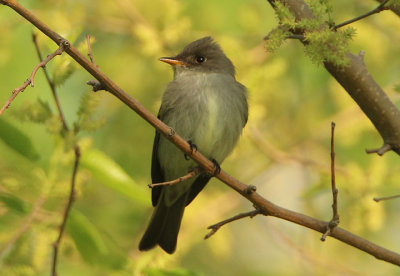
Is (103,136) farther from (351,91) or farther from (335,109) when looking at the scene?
(351,91)

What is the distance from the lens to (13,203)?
3.08 m

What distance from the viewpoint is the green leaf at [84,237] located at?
3244mm

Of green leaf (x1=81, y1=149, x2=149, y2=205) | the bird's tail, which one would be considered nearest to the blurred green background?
green leaf (x1=81, y1=149, x2=149, y2=205)

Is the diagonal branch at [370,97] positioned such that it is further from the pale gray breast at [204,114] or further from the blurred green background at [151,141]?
the pale gray breast at [204,114]

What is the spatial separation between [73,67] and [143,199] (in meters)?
0.75

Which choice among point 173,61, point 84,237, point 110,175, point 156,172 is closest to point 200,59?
point 173,61

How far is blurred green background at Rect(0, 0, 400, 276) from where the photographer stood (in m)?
3.39

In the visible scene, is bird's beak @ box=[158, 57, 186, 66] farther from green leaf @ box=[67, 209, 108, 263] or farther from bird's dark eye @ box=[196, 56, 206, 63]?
green leaf @ box=[67, 209, 108, 263]

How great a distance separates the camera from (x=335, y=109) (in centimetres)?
569

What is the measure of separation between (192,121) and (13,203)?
1.63 meters

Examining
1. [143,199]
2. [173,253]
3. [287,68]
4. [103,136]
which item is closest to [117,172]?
[143,199]

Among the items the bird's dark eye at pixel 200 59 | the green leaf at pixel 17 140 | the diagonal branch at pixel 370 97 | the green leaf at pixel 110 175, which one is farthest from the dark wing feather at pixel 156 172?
the diagonal branch at pixel 370 97

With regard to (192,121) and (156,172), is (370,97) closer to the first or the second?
(192,121)

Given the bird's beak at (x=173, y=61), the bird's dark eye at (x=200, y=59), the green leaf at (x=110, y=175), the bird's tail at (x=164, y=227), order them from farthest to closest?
the bird's dark eye at (x=200, y=59) < the bird's beak at (x=173, y=61) < the bird's tail at (x=164, y=227) < the green leaf at (x=110, y=175)
